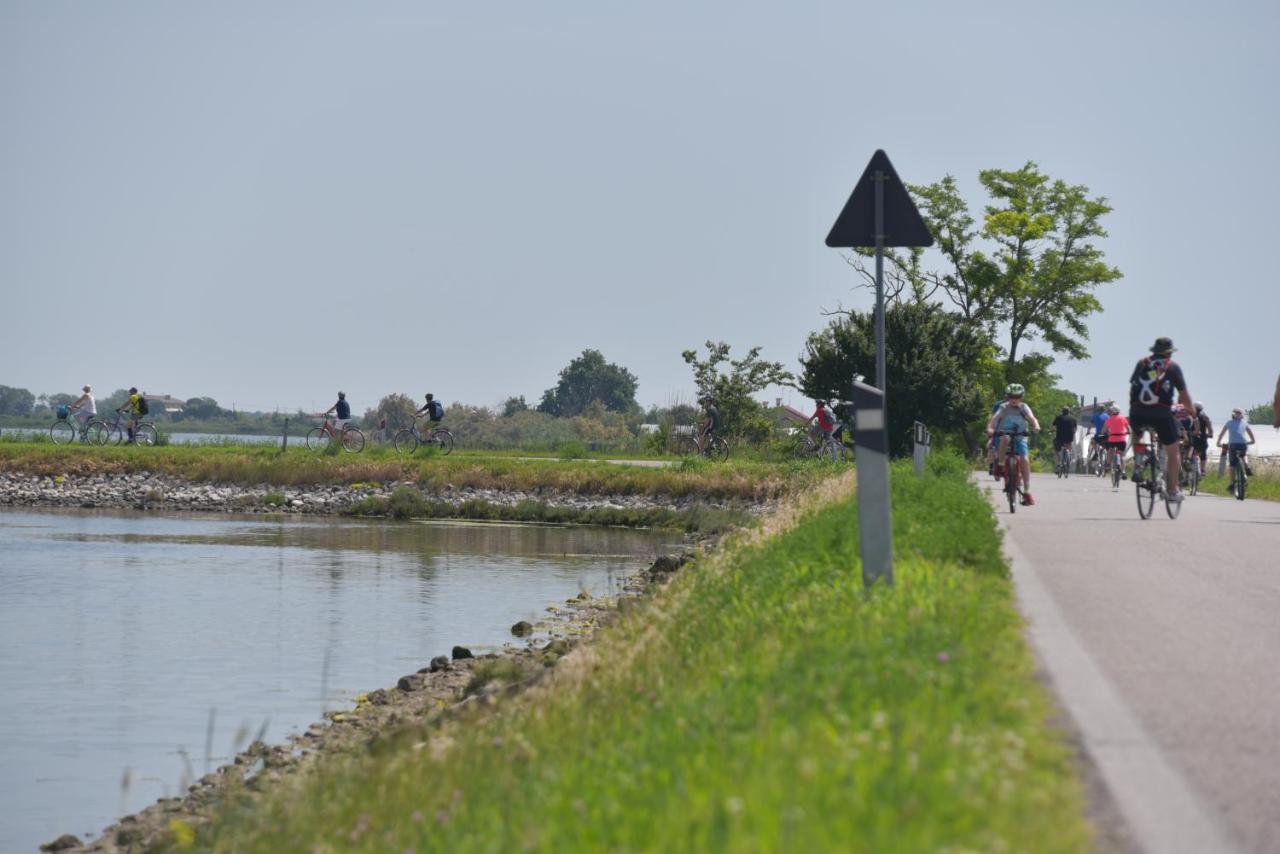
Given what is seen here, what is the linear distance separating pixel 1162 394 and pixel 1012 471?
2.90 m

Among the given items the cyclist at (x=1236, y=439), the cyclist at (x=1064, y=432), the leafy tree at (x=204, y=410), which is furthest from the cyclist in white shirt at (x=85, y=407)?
the leafy tree at (x=204, y=410)

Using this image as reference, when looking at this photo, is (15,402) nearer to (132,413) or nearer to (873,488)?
(132,413)

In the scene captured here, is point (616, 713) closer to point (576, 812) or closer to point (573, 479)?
point (576, 812)

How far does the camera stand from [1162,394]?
18.7 m

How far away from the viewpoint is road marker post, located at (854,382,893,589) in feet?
30.7

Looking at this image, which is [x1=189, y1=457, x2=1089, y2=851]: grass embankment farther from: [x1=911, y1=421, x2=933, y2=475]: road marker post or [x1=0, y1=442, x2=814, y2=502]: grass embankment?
[x1=0, y1=442, x2=814, y2=502]: grass embankment

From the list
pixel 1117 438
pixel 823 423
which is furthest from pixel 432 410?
pixel 1117 438

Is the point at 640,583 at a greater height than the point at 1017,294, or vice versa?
the point at 1017,294

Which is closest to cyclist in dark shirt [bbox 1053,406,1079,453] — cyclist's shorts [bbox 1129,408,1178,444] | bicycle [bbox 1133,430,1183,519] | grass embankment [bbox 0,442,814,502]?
grass embankment [bbox 0,442,814,502]

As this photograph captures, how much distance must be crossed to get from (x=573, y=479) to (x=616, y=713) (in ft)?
135

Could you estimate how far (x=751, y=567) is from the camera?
12.6 meters

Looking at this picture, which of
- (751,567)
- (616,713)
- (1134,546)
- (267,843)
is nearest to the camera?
(267,843)

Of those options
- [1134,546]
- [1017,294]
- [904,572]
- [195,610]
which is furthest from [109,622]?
[1017,294]

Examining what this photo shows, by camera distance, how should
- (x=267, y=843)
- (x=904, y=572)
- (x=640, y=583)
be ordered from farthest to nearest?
(x=640, y=583), (x=904, y=572), (x=267, y=843)
